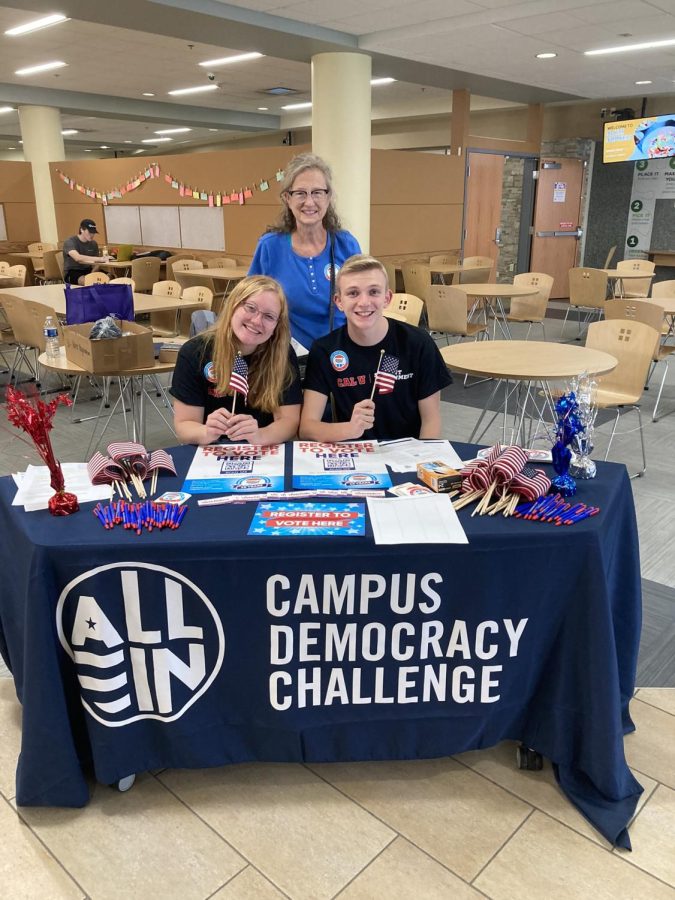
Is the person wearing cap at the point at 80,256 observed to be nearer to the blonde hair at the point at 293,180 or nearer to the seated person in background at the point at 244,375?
the blonde hair at the point at 293,180

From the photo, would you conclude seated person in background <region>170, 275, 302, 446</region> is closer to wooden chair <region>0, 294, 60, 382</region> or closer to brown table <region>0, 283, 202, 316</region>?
wooden chair <region>0, 294, 60, 382</region>

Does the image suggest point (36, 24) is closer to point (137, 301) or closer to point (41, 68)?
point (41, 68)

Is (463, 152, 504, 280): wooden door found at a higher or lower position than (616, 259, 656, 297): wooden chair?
higher

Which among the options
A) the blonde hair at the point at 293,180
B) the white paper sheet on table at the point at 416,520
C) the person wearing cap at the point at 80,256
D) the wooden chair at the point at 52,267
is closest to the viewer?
the white paper sheet on table at the point at 416,520

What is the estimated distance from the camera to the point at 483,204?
31.3 ft

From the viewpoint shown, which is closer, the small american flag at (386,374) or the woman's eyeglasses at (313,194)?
the small american flag at (386,374)

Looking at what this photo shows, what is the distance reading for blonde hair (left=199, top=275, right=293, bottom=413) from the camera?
6.59 feet

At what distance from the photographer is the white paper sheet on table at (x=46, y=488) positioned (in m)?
1.54

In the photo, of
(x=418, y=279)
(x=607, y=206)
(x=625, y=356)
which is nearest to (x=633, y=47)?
(x=418, y=279)

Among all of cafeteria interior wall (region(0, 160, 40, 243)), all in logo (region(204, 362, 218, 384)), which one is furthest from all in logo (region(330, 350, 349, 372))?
cafeteria interior wall (region(0, 160, 40, 243))

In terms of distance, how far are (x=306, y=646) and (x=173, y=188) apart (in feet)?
31.1

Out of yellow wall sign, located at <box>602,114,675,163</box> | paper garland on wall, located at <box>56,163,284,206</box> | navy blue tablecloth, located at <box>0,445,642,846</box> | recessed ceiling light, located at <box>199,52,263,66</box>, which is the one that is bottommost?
navy blue tablecloth, located at <box>0,445,642,846</box>

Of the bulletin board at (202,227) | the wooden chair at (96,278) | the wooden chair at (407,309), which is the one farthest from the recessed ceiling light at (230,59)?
the wooden chair at (407,309)

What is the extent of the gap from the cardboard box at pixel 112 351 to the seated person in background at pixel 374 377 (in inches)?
56.5
